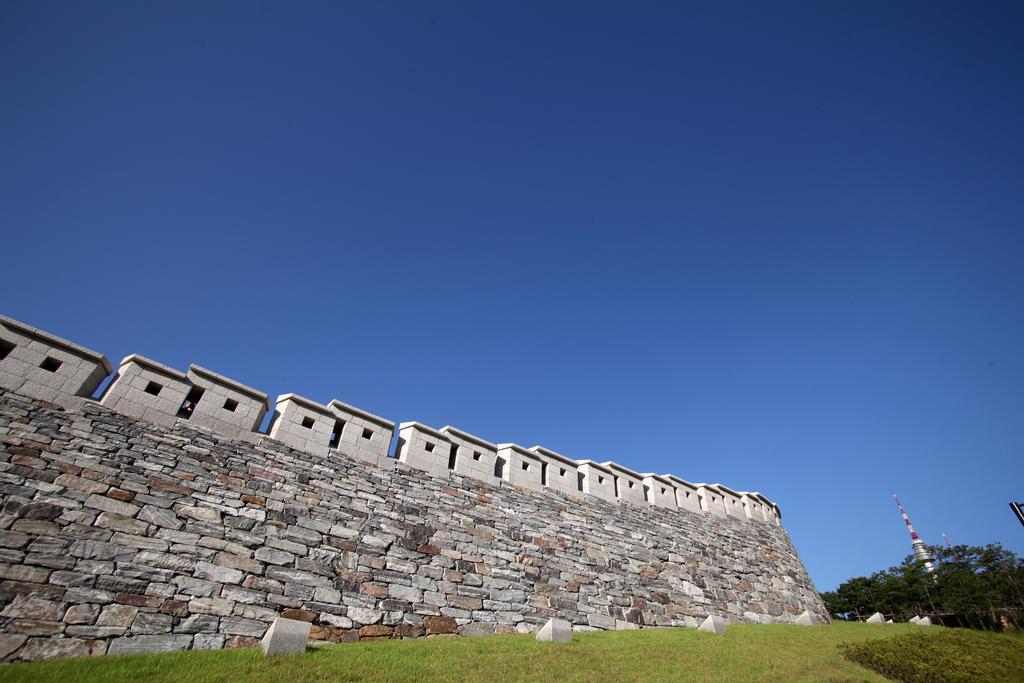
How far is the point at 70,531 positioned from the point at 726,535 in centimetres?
1754

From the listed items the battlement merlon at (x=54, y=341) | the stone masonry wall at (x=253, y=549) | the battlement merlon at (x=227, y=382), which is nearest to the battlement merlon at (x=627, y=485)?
the stone masonry wall at (x=253, y=549)

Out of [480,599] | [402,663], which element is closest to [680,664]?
[480,599]

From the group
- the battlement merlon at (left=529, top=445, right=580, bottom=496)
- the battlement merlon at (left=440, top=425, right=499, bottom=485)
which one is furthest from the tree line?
the battlement merlon at (left=440, top=425, right=499, bottom=485)

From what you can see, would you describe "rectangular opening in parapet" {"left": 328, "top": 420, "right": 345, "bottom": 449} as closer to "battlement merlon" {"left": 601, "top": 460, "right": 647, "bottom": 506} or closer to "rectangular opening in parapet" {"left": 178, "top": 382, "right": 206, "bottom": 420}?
"rectangular opening in parapet" {"left": 178, "top": 382, "right": 206, "bottom": 420}

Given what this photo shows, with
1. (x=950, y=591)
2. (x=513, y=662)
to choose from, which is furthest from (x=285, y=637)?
(x=950, y=591)

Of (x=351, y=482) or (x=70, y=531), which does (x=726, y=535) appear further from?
(x=70, y=531)

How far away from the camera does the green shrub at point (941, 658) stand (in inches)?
321

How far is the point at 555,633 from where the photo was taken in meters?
8.38

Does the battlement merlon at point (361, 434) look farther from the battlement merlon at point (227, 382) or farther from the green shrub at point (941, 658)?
the green shrub at point (941, 658)

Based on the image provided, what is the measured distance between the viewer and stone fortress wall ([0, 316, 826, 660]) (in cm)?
600

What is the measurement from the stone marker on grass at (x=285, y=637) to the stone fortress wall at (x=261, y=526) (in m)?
0.84

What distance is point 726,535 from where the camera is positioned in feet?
54.9

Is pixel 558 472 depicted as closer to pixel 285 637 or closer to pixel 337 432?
pixel 337 432

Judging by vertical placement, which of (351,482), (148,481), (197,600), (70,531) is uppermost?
(351,482)
